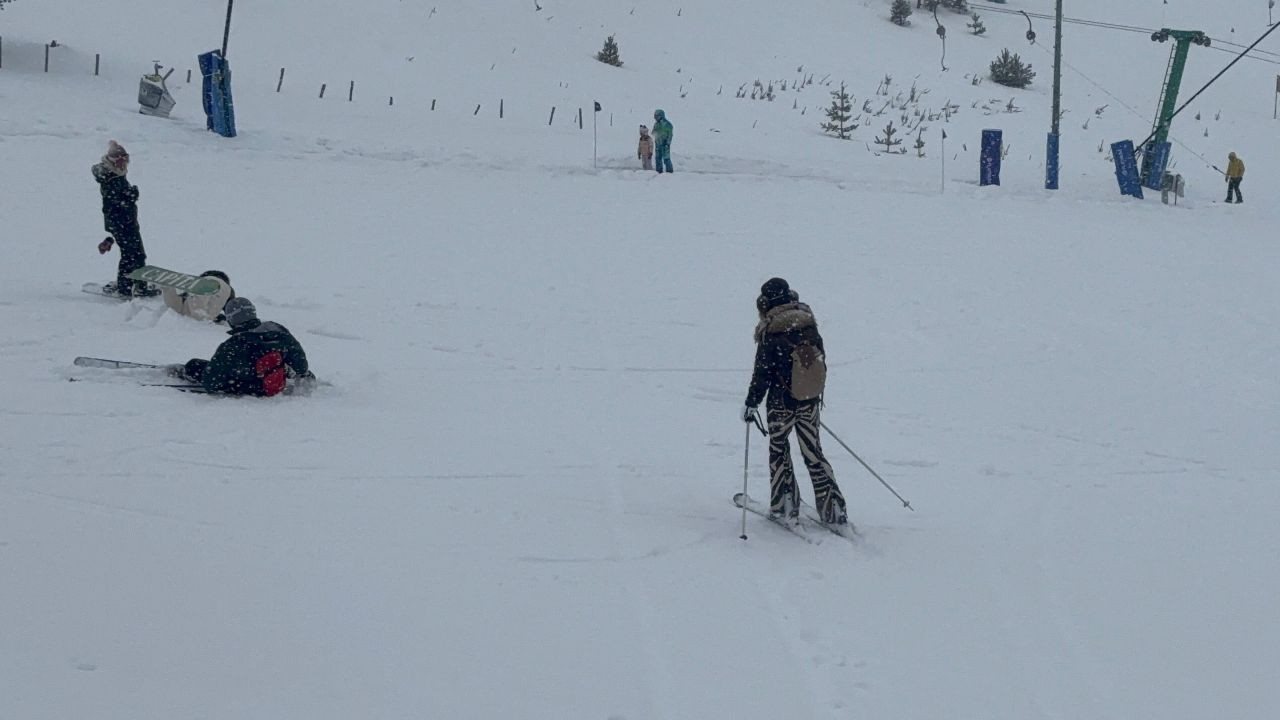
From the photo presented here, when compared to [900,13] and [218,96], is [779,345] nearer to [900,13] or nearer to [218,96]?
[218,96]

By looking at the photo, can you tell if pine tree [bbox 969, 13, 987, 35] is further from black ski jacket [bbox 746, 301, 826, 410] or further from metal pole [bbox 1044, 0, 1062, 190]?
black ski jacket [bbox 746, 301, 826, 410]

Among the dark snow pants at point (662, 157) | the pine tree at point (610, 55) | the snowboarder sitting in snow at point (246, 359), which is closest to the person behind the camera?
the snowboarder sitting in snow at point (246, 359)

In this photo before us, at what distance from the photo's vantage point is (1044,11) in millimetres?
47688

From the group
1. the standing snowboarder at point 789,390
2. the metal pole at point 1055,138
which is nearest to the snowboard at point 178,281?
the standing snowboarder at point 789,390

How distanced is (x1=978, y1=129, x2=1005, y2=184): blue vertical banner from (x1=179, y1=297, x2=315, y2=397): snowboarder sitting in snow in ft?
60.8

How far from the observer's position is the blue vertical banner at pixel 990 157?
2405cm

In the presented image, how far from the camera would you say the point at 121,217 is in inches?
467

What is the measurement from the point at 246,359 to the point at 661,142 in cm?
1496

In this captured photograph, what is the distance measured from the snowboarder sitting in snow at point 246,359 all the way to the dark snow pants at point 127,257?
11.3ft

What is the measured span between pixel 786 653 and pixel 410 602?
1.93 m

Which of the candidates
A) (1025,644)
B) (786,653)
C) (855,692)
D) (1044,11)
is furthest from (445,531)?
(1044,11)

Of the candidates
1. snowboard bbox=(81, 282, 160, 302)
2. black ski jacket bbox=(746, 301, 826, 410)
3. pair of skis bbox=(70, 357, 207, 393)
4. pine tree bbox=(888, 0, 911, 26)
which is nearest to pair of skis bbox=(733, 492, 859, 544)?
black ski jacket bbox=(746, 301, 826, 410)

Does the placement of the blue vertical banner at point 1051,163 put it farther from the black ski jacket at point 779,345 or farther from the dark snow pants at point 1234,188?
the black ski jacket at point 779,345

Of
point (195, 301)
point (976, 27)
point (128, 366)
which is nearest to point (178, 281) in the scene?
point (195, 301)
